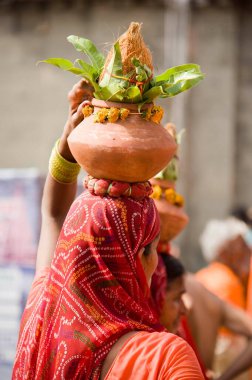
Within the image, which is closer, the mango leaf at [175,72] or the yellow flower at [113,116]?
the yellow flower at [113,116]

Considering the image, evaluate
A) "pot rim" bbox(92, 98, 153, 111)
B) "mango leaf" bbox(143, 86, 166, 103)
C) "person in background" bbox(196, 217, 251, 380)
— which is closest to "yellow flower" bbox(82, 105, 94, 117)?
"pot rim" bbox(92, 98, 153, 111)

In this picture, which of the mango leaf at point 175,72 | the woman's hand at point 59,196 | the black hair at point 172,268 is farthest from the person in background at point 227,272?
the mango leaf at point 175,72

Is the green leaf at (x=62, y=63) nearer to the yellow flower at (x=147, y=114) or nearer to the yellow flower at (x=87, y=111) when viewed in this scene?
the yellow flower at (x=87, y=111)

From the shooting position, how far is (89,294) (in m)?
2.72

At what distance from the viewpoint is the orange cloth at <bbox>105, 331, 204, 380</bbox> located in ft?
8.48

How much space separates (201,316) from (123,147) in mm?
2513

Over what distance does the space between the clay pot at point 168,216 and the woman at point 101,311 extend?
968 millimetres

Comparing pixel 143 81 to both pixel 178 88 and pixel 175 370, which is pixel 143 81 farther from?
pixel 175 370

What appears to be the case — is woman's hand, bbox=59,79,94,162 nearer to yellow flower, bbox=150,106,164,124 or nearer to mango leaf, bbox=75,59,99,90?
mango leaf, bbox=75,59,99,90

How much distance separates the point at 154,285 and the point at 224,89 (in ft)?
27.9

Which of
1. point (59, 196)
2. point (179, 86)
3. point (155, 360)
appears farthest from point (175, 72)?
point (155, 360)

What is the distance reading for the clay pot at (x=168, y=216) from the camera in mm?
3863

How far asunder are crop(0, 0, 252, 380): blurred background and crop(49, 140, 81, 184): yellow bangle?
8716 millimetres

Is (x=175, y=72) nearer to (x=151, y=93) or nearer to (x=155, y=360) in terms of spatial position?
(x=151, y=93)
